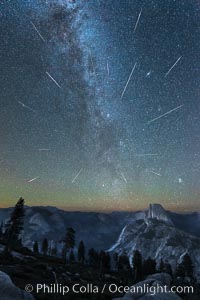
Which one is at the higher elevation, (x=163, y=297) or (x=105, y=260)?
(x=163, y=297)

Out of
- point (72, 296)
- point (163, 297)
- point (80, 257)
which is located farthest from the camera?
point (80, 257)

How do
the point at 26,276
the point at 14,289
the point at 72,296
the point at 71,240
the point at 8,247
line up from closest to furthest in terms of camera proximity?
1. the point at 14,289
2. the point at 72,296
3. the point at 26,276
4. the point at 8,247
5. the point at 71,240

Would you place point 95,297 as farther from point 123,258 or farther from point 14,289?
point 123,258

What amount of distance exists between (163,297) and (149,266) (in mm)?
85727

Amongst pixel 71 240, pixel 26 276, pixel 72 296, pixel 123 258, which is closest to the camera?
pixel 72 296

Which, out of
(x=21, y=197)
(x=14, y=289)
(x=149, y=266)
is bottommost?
(x=149, y=266)

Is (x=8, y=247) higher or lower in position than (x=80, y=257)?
higher

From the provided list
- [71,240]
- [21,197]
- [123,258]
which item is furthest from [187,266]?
[21,197]

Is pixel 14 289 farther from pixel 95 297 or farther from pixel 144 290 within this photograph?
pixel 144 290

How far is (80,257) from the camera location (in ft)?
380

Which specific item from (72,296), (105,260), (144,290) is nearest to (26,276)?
(72,296)

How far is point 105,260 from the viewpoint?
99.3 metres

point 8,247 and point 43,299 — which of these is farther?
point 8,247

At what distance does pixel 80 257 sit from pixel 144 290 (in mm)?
100723
